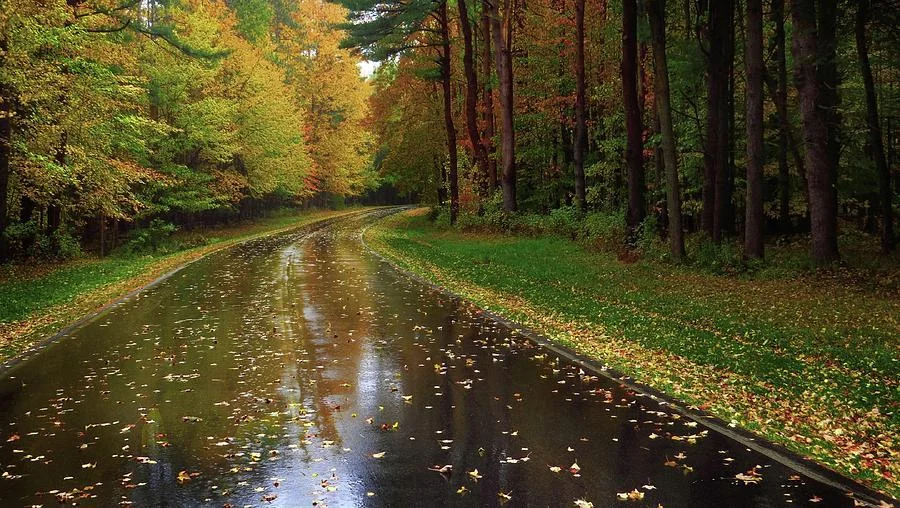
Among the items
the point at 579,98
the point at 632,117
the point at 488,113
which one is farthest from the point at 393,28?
the point at 632,117

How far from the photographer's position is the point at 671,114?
21938mm

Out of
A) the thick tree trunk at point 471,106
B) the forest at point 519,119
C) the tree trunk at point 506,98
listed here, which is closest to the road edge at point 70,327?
the forest at point 519,119

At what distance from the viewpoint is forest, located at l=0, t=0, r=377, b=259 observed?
1861 centimetres

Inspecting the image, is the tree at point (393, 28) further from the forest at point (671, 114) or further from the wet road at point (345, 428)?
the wet road at point (345, 428)

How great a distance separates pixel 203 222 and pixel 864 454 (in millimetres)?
43379

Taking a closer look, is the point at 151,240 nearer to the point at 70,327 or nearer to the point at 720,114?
the point at 70,327

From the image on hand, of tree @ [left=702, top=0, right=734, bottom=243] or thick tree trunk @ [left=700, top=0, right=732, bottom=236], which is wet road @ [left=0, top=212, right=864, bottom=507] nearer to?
tree @ [left=702, top=0, right=734, bottom=243]

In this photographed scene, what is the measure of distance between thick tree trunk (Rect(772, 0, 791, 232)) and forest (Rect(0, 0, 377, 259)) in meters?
20.0

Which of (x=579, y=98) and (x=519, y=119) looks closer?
(x=579, y=98)

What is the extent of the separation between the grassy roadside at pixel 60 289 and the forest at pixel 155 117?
1765 millimetres

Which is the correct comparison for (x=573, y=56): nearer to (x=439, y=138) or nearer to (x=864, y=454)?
(x=439, y=138)

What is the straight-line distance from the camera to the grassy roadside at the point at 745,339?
6.41 metres

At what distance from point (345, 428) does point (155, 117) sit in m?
30.9

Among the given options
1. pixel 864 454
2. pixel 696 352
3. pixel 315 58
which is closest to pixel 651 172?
pixel 696 352
